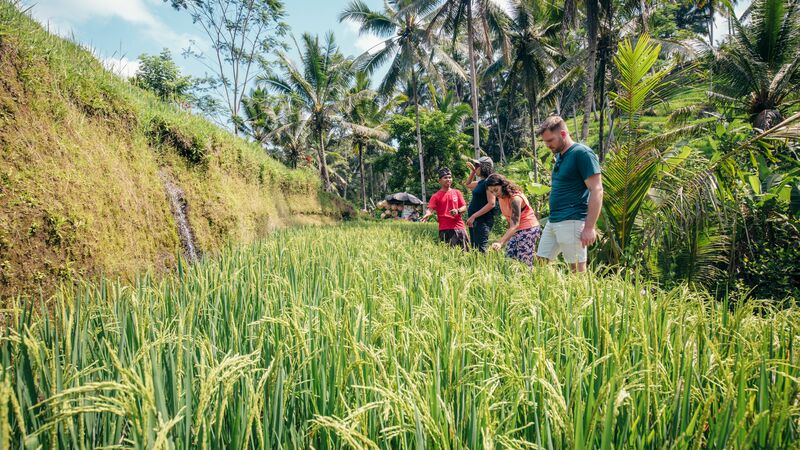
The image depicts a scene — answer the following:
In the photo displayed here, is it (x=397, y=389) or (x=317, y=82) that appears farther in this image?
(x=317, y=82)

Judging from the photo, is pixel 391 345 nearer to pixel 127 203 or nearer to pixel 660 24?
pixel 127 203

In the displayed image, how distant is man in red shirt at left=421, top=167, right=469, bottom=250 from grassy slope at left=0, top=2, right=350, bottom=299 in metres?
3.15

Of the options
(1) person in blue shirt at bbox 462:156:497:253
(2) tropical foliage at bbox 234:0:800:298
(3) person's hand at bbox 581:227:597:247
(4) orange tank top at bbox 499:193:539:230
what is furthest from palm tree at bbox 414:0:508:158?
(3) person's hand at bbox 581:227:597:247

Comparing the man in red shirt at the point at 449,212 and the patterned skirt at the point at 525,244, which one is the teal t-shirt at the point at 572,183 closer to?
the patterned skirt at the point at 525,244

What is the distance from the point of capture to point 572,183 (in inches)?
119

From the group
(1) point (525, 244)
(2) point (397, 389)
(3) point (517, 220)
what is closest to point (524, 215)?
(3) point (517, 220)

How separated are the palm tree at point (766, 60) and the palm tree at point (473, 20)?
6984mm

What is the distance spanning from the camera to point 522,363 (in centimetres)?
118

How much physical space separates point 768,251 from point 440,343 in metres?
4.17

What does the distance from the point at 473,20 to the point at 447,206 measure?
12.2 metres

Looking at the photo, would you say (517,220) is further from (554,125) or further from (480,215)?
(554,125)

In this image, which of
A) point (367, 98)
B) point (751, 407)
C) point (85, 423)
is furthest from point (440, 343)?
point (367, 98)

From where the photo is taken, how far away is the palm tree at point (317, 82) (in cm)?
1861

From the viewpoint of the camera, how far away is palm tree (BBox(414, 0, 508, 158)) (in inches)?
544
